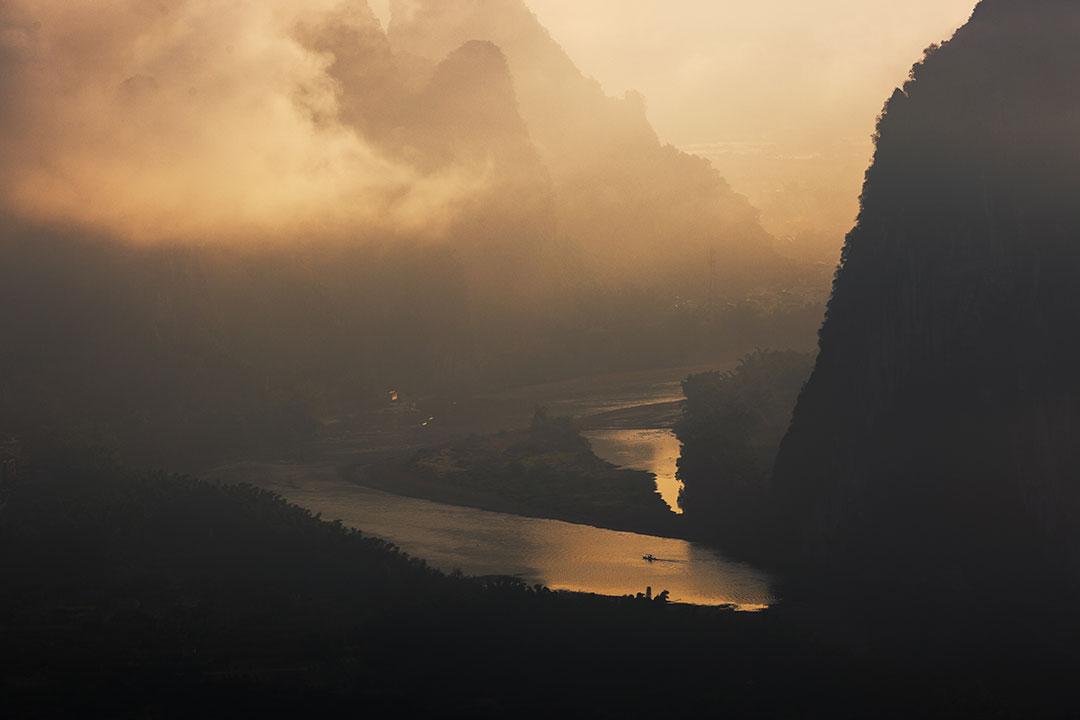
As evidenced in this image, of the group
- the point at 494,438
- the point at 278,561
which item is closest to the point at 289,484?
the point at 494,438

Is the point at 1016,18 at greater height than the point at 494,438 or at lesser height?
greater

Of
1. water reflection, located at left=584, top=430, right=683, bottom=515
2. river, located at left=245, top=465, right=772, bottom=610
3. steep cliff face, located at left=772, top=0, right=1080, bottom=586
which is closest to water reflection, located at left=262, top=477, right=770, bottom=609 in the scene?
river, located at left=245, top=465, right=772, bottom=610

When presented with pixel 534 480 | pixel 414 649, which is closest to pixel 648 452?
pixel 534 480

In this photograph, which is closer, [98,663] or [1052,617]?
[98,663]

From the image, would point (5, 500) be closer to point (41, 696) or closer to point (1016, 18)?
point (41, 696)

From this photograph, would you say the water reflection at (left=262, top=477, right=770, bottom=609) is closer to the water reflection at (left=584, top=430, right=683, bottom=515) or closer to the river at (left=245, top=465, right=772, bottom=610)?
the river at (left=245, top=465, right=772, bottom=610)

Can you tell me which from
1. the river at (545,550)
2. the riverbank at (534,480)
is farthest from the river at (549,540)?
the riverbank at (534,480)
